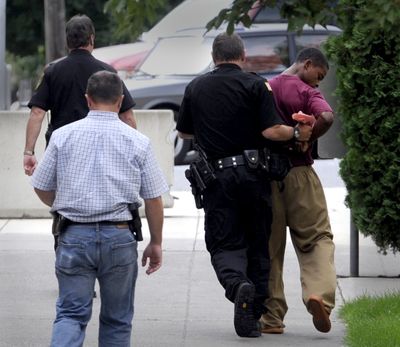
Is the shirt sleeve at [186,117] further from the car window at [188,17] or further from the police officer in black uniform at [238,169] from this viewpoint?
the car window at [188,17]

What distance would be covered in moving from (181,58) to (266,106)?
1029cm

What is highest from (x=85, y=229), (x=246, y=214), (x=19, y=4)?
(x=85, y=229)

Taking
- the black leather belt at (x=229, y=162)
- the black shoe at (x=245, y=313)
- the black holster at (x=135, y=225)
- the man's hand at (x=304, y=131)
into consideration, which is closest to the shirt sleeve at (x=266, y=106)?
the man's hand at (x=304, y=131)

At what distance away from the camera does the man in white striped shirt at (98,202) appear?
5527 mm

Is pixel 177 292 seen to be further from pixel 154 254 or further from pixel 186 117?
pixel 154 254

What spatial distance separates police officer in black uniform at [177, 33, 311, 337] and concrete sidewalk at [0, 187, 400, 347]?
1.25 feet

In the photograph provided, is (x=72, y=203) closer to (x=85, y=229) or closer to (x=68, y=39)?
(x=85, y=229)

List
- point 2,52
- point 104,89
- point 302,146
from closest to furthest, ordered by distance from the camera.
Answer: point 104,89
point 302,146
point 2,52

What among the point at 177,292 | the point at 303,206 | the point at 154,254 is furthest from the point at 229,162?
the point at 177,292

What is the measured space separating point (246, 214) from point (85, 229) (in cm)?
167

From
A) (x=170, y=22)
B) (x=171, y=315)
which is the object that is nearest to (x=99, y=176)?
(x=171, y=315)

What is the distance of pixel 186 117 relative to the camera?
7.16 meters

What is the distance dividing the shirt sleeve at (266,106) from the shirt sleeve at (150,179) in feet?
4.33

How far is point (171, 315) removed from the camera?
25.6 feet
